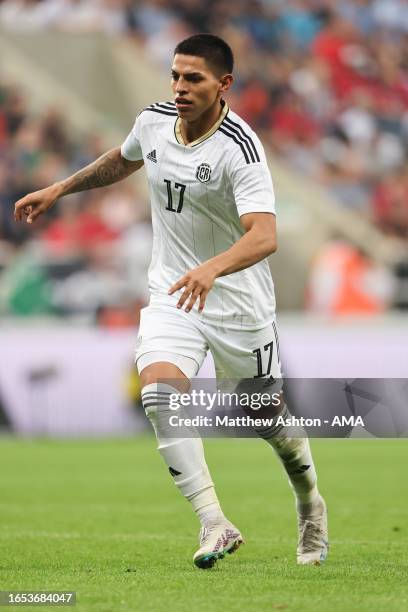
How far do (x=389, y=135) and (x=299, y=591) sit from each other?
65.6 ft

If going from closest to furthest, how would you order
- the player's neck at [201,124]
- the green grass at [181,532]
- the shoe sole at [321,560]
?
the green grass at [181,532] < the player's neck at [201,124] < the shoe sole at [321,560]

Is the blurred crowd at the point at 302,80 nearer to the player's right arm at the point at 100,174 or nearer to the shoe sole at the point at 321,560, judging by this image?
the player's right arm at the point at 100,174

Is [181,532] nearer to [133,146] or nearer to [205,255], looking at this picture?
[205,255]

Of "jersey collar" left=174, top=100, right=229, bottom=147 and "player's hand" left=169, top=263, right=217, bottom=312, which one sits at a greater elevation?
"jersey collar" left=174, top=100, right=229, bottom=147

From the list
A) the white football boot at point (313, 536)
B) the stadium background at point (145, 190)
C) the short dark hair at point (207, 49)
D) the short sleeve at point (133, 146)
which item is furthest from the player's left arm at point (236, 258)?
the stadium background at point (145, 190)

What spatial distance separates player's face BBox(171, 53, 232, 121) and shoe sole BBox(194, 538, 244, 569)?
1.96m

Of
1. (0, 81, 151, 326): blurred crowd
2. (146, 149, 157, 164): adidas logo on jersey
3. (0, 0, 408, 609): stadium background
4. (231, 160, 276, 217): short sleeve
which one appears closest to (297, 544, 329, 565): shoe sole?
(231, 160, 276, 217): short sleeve

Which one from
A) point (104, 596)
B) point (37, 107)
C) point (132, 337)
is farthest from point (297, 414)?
point (37, 107)

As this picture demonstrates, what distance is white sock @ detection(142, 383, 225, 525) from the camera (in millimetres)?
5762

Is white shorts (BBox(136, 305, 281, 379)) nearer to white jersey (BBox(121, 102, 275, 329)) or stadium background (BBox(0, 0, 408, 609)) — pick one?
white jersey (BBox(121, 102, 275, 329))

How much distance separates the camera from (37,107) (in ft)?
74.7

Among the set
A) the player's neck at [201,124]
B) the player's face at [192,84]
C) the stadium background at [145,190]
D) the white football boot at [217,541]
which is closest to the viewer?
the white football boot at [217,541]

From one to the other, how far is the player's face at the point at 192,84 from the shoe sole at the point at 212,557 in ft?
6.43

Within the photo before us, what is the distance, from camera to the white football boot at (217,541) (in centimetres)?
567
